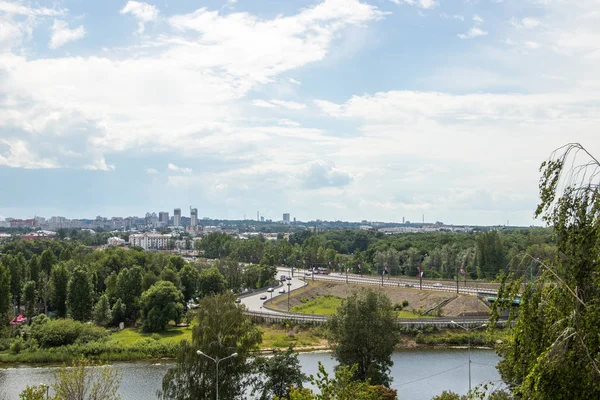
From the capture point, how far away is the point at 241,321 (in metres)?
38.3

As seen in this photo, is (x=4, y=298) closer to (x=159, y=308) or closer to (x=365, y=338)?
(x=159, y=308)

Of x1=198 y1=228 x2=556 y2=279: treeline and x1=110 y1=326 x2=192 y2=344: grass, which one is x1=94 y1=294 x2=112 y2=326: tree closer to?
x1=110 y1=326 x2=192 y2=344: grass

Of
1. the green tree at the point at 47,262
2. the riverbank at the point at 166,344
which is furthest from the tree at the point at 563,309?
the green tree at the point at 47,262

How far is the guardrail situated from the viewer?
7300cm

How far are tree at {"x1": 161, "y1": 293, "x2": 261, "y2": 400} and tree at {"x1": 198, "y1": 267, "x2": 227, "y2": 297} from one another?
174 feet

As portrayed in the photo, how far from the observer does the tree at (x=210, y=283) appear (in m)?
90.6

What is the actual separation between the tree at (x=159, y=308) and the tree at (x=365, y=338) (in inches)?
1362

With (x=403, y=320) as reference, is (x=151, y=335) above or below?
below

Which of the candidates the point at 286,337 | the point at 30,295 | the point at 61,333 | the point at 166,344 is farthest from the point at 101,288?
the point at 286,337

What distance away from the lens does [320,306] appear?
3615 inches

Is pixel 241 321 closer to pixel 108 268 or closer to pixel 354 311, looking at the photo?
pixel 354 311

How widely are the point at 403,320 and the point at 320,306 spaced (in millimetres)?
20193

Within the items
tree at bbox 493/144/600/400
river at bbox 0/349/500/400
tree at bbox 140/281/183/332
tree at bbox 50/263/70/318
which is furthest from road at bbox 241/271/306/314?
tree at bbox 493/144/600/400

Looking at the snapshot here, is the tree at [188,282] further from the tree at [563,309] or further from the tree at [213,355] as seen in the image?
the tree at [563,309]
